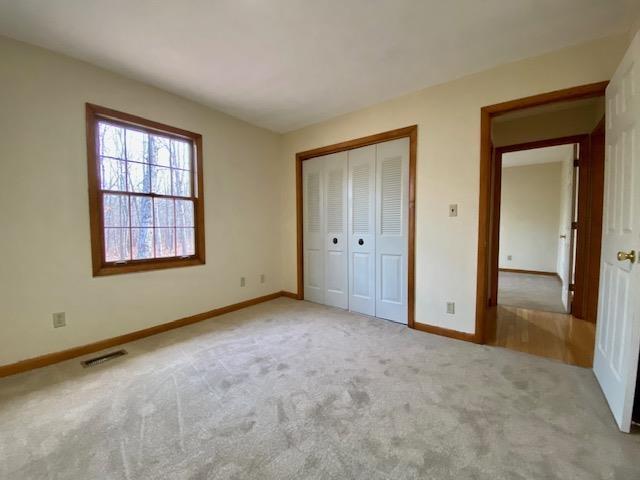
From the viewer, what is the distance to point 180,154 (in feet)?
10.3

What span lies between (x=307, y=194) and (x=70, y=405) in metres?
3.17

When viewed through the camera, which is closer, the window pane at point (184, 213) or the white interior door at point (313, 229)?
the window pane at point (184, 213)

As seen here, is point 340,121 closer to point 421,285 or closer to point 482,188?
point 482,188

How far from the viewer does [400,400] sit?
1763mm

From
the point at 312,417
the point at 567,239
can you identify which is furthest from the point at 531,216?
the point at 312,417

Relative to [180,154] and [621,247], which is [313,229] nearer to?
[180,154]

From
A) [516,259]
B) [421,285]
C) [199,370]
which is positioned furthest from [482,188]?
[516,259]

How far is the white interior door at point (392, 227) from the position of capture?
3.08 m

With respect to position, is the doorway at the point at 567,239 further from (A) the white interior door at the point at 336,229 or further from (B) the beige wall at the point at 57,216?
(B) the beige wall at the point at 57,216

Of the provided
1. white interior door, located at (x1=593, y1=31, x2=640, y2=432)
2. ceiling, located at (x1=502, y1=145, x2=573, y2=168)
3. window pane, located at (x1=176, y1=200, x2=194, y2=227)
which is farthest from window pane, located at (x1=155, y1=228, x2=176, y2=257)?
ceiling, located at (x1=502, y1=145, x2=573, y2=168)

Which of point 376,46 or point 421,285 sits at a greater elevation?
point 376,46

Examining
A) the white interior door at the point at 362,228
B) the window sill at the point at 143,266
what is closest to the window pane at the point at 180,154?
the window sill at the point at 143,266

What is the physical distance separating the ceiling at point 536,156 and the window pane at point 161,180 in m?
5.80

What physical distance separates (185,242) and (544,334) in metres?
3.99
